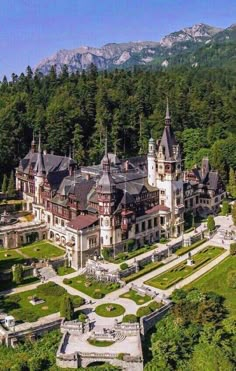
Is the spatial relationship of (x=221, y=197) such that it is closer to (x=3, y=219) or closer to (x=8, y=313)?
(x=3, y=219)

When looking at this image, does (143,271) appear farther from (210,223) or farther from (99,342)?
(210,223)

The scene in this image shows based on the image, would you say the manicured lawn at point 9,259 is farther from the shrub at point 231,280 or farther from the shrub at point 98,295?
the shrub at point 231,280

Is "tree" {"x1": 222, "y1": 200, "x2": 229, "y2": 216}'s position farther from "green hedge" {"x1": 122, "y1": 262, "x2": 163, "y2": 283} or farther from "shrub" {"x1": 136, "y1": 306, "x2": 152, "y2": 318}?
"shrub" {"x1": 136, "y1": 306, "x2": 152, "y2": 318}

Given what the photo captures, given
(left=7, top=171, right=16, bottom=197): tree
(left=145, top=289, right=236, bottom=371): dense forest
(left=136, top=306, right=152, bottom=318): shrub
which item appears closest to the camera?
(left=145, top=289, right=236, bottom=371): dense forest

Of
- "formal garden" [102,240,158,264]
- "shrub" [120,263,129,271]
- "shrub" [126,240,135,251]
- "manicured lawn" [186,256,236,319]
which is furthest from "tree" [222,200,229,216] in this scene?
"shrub" [120,263,129,271]

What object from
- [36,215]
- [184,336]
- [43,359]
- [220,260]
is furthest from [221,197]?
[43,359]
